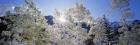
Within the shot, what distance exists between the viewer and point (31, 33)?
12.8m

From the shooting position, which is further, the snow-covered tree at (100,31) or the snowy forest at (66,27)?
the snow-covered tree at (100,31)

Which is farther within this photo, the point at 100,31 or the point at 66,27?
the point at 100,31

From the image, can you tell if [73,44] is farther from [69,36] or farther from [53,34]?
[53,34]

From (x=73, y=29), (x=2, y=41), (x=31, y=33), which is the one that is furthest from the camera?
(x=2, y=41)

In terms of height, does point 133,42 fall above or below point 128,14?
below

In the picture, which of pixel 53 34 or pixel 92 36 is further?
pixel 92 36

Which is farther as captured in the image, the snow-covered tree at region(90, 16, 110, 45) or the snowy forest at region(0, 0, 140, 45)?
the snow-covered tree at region(90, 16, 110, 45)

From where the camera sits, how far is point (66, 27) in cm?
1417

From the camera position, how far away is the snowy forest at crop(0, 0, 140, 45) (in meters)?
12.8

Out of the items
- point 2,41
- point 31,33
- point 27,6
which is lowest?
point 2,41

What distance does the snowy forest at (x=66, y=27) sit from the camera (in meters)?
12.8

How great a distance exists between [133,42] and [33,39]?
5115 millimetres

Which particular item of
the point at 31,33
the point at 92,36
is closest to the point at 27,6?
the point at 31,33

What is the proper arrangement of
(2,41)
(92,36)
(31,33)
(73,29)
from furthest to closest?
(2,41) < (92,36) < (73,29) < (31,33)
